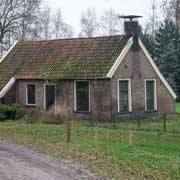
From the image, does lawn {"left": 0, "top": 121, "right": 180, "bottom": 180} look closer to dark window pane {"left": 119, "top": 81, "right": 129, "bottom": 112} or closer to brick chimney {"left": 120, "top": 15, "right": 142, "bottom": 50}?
dark window pane {"left": 119, "top": 81, "right": 129, "bottom": 112}

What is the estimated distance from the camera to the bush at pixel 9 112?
34.3 metres

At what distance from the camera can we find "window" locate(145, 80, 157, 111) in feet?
120

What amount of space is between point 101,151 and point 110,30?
7391cm

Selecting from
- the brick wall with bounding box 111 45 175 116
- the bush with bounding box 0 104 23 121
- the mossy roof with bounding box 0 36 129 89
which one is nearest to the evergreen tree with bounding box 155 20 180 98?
the brick wall with bounding box 111 45 175 116

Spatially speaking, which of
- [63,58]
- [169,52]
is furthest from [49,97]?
[169,52]

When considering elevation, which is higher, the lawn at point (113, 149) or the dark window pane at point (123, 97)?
the dark window pane at point (123, 97)

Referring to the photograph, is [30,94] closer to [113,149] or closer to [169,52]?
[113,149]

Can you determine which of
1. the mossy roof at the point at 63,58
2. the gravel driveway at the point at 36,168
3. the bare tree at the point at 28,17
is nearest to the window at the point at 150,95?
the mossy roof at the point at 63,58

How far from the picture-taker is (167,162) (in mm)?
16094

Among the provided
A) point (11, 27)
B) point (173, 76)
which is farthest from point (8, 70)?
point (173, 76)

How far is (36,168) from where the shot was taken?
14.8 m

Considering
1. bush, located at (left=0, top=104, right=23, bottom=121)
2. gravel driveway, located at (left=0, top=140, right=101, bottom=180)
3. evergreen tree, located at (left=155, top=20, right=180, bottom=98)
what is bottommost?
gravel driveway, located at (left=0, top=140, right=101, bottom=180)

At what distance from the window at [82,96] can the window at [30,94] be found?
371 centimetres

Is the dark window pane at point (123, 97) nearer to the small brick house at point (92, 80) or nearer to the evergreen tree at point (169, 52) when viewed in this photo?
the small brick house at point (92, 80)
